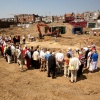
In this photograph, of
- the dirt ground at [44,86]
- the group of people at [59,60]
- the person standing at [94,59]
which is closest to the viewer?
the dirt ground at [44,86]

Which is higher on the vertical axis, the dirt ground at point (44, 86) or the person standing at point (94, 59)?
the person standing at point (94, 59)

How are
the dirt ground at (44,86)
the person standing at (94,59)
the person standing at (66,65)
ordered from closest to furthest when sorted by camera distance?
the dirt ground at (44,86), the person standing at (66,65), the person standing at (94,59)

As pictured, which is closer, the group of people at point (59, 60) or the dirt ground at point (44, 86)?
the dirt ground at point (44, 86)

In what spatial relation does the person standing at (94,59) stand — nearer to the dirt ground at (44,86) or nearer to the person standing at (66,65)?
the dirt ground at (44,86)

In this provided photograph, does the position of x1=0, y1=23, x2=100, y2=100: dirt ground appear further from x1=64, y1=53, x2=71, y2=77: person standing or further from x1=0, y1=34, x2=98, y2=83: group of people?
x1=0, y1=34, x2=98, y2=83: group of people

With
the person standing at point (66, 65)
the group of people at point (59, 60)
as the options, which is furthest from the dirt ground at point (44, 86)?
the group of people at point (59, 60)

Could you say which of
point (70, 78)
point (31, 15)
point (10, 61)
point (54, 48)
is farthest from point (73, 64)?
point (31, 15)

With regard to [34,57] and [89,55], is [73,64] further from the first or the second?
[34,57]

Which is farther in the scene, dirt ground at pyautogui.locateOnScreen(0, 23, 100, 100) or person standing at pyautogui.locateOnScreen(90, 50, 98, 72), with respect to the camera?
person standing at pyautogui.locateOnScreen(90, 50, 98, 72)

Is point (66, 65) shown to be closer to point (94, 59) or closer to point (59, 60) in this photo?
point (59, 60)

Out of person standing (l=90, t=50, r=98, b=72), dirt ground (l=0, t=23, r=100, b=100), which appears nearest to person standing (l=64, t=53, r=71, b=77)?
dirt ground (l=0, t=23, r=100, b=100)

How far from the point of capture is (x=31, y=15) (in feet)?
343

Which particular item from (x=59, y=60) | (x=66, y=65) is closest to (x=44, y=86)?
(x=66, y=65)

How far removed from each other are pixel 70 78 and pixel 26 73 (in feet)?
10.5
